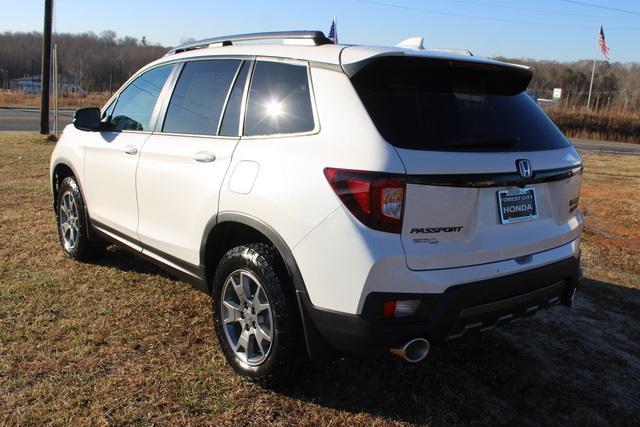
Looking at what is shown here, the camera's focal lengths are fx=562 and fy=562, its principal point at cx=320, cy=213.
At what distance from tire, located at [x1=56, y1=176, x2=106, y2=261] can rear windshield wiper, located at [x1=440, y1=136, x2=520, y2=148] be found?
3333 millimetres

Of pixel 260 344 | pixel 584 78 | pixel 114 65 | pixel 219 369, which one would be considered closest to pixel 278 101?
pixel 260 344

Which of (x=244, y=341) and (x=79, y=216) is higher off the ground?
(x=79, y=216)

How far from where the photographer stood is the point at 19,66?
116188mm

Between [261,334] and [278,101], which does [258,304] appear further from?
[278,101]

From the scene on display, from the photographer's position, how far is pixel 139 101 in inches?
165

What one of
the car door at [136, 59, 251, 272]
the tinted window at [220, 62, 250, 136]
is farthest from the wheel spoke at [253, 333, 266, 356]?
the tinted window at [220, 62, 250, 136]

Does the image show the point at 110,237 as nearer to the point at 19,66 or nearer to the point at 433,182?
the point at 433,182

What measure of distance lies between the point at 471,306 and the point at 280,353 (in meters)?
0.96

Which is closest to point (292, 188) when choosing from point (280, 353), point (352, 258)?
point (352, 258)

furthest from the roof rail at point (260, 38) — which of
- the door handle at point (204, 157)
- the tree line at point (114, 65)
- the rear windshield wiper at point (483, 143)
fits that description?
the tree line at point (114, 65)

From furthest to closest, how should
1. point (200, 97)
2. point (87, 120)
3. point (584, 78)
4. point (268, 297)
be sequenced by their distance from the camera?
point (584, 78) < point (87, 120) < point (200, 97) < point (268, 297)

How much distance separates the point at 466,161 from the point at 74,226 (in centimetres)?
370

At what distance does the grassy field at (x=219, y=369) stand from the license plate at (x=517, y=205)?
97cm

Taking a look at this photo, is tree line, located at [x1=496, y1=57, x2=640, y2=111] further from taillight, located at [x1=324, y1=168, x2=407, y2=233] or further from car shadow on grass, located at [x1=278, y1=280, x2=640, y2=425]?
taillight, located at [x1=324, y1=168, x2=407, y2=233]
